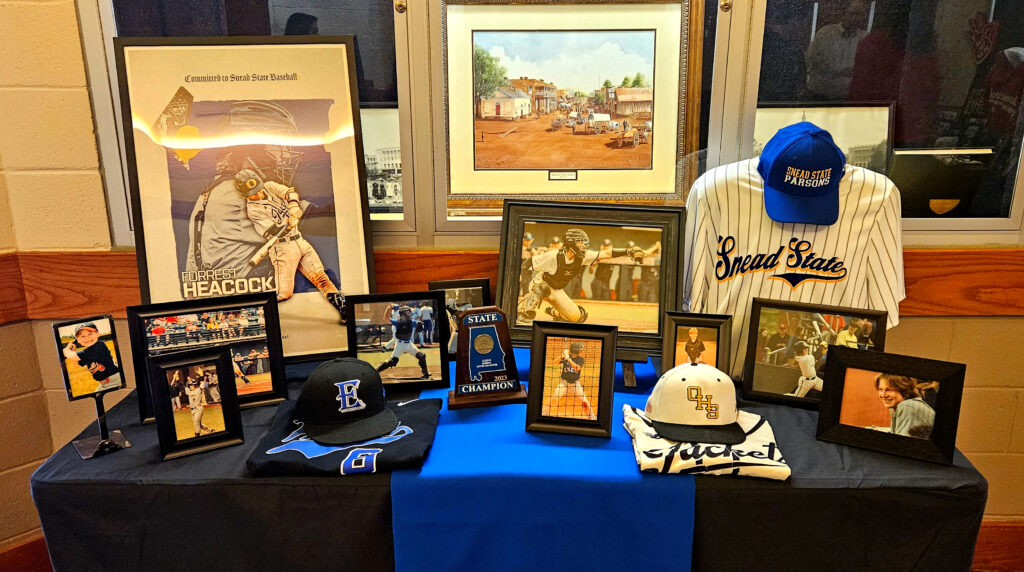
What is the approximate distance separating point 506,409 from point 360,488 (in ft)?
1.31

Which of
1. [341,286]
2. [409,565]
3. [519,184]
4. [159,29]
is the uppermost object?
[159,29]

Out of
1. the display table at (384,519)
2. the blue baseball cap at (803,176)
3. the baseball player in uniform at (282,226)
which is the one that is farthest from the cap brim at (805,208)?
the baseball player in uniform at (282,226)

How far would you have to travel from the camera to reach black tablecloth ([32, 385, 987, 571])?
3.61 feet

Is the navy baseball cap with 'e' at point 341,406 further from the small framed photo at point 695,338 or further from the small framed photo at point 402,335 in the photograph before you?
the small framed photo at point 695,338

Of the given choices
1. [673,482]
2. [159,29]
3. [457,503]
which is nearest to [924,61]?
[673,482]

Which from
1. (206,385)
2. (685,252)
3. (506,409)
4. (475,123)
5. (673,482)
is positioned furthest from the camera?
(475,123)

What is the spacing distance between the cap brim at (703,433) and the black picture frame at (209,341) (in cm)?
93

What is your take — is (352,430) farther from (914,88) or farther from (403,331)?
(914,88)

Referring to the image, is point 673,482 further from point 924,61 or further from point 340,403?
point 924,61

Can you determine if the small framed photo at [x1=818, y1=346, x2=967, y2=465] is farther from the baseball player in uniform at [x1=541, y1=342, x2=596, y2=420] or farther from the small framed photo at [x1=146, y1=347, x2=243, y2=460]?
the small framed photo at [x1=146, y1=347, x2=243, y2=460]

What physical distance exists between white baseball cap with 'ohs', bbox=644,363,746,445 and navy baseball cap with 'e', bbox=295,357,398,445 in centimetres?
60

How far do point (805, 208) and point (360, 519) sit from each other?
4.16 ft

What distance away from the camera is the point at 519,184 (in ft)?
5.88

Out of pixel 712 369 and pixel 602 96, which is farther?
pixel 602 96
